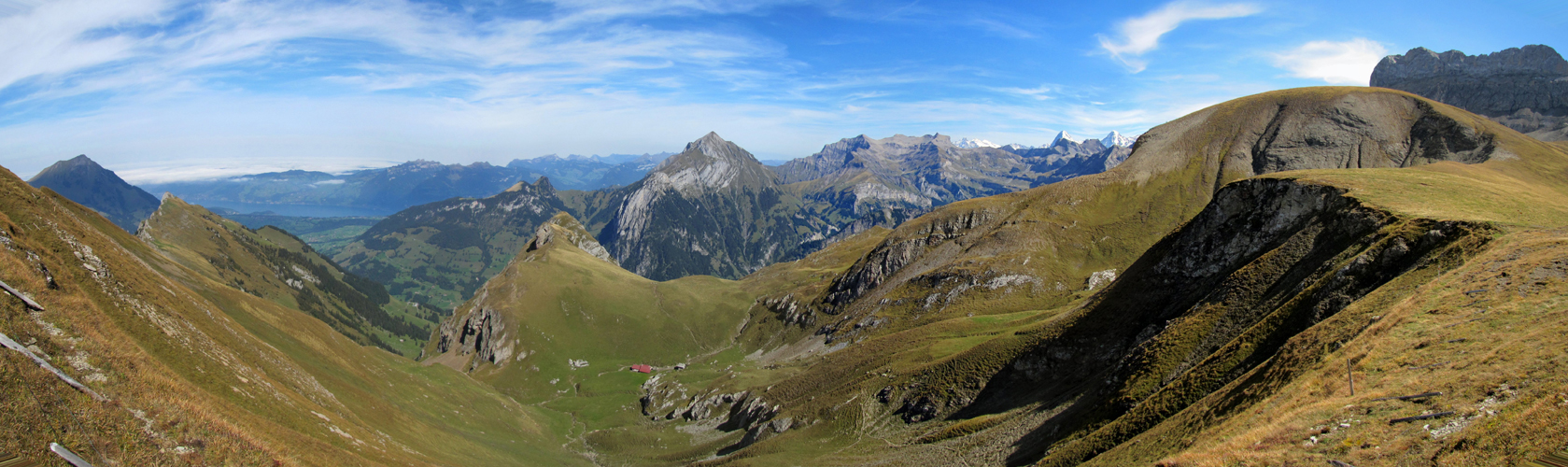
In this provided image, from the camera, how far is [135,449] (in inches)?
853

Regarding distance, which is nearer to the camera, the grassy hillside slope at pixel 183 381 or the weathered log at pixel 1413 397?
the weathered log at pixel 1413 397

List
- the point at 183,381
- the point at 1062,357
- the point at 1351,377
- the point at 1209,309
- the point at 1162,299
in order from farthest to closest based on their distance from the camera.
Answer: the point at 1062,357 < the point at 1162,299 < the point at 1209,309 < the point at 183,381 < the point at 1351,377

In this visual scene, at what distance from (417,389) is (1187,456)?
11591 cm

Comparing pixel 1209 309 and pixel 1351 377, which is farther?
pixel 1209 309

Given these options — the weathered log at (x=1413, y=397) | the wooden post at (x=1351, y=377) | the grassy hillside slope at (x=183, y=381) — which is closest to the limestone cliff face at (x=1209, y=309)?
the wooden post at (x=1351, y=377)

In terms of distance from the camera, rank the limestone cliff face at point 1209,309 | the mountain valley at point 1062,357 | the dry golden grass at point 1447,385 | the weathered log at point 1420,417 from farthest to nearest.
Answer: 1. the limestone cliff face at point 1209,309
2. the mountain valley at point 1062,357
3. the weathered log at point 1420,417
4. the dry golden grass at point 1447,385

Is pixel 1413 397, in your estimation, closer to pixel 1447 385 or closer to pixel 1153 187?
pixel 1447 385

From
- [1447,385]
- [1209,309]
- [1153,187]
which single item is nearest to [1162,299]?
[1209,309]

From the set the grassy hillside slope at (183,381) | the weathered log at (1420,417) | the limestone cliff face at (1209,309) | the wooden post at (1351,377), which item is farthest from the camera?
the limestone cliff face at (1209,309)

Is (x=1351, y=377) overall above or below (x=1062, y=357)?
above

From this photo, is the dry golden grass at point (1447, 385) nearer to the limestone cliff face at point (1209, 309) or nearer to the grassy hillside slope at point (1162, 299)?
the grassy hillside slope at point (1162, 299)

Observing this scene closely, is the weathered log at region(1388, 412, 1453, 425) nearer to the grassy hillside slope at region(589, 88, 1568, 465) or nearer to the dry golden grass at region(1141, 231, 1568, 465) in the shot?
the dry golden grass at region(1141, 231, 1568, 465)

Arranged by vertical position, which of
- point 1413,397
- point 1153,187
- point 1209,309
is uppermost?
point 1153,187

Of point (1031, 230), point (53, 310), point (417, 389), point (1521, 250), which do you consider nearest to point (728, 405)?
point (417, 389)
